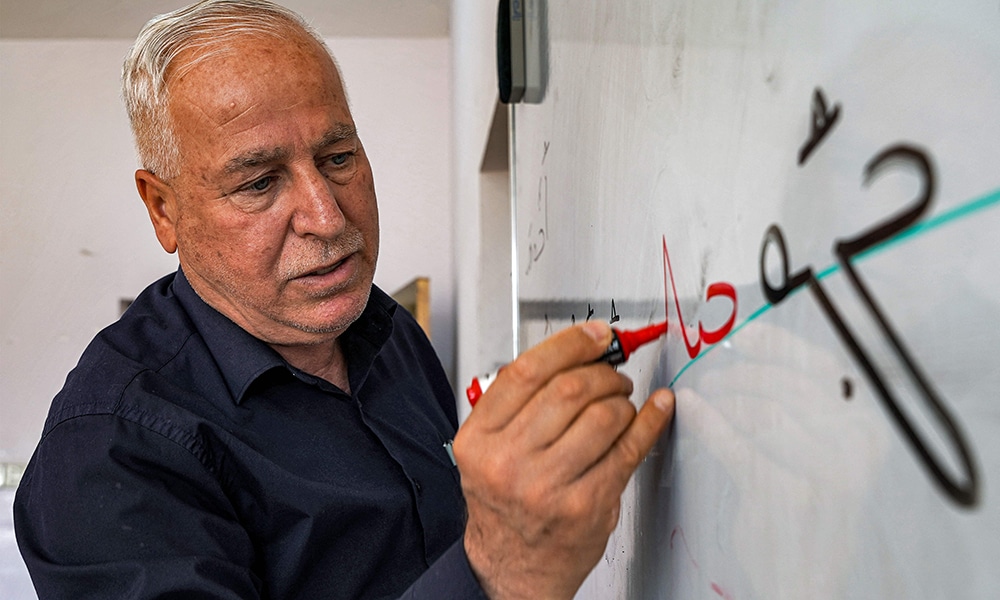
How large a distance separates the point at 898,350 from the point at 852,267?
0.10 ft

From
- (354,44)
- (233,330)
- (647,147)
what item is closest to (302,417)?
(233,330)

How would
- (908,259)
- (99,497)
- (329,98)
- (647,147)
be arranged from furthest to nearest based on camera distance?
(329,98) < (99,497) < (647,147) < (908,259)

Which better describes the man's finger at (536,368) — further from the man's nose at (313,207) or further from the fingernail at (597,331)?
the man's nose at (313,207)

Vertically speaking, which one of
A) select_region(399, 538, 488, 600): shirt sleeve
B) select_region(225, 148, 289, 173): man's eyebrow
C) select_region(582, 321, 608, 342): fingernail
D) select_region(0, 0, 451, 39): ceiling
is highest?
select_region(0, 0, 451, 39): ceiling

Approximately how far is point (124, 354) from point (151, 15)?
11.4ft

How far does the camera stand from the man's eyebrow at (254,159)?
0.81 m

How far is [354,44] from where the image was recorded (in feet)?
13.1

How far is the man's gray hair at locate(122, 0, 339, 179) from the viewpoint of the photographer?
85 cm

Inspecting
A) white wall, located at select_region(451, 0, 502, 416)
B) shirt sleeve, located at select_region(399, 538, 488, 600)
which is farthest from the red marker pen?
white wall, located at select_region(451, 0, 502, 416)

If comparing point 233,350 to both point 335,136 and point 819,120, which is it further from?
point 819,120

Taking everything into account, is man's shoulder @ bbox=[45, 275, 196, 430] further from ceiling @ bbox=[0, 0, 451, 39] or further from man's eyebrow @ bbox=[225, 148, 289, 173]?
ceiling @ bbox=[0, 0, 451, 39]

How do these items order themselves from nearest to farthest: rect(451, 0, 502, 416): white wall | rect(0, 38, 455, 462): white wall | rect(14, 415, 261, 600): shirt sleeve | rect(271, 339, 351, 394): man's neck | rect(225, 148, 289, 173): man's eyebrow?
1. rect(14, 415, 261, 600): shirt sleeve
2. rect(225, 148, 289, 173): man's eyebrow
3. rect(271, 339, 351, 394): man's neck
4. rect(451, 0, 502, 416): white wall
5. rect(0, 38, 455, 462): white wall

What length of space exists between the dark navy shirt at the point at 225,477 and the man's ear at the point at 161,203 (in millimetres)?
50

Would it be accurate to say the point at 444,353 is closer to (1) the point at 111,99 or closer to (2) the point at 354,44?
(2) the point at 354,44
